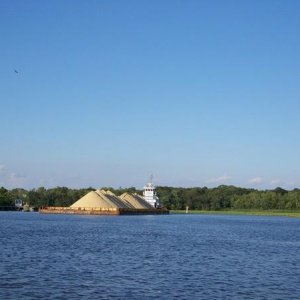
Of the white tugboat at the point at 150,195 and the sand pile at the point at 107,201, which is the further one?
the white tugboat at the point at 150,195

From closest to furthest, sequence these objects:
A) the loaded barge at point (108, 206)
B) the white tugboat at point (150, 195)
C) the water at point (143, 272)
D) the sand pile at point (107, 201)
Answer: the water at point (143, 272) → the loaded barge at point (108, 206) → the sand pile at point (107, 201) → the white tugboat at point (150, 195)

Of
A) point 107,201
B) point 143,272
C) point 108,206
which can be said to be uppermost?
point 107,201

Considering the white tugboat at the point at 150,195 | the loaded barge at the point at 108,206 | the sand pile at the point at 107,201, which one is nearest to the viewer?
the loaded barge at the point at 108,206

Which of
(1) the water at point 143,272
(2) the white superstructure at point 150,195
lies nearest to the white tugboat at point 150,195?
(2) the white superstructure at point 150,195

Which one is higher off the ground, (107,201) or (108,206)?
(107,201)

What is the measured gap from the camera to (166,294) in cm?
2517

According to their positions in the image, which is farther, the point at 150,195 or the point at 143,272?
the point at 150,195

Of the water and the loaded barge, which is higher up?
the loaded barge

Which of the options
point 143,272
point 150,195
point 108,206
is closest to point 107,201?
point 108,206

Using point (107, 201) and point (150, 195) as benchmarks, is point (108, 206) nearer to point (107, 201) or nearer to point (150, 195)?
point (107, 201)

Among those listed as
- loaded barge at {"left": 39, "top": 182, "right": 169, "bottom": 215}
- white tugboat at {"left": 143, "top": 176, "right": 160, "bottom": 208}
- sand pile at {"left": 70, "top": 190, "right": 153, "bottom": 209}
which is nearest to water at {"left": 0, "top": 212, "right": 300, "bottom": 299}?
loaded barge at {"left": 39, "top": 182, "right": 169, "bottom": 215}

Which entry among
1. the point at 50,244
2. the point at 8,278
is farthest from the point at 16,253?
the point at 8,278

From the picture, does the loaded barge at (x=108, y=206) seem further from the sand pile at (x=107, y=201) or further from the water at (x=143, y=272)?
the water at (x=143, y=272)

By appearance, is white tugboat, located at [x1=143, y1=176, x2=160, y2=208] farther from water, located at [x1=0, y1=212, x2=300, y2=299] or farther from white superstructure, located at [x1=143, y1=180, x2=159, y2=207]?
water, located at [x1=0, y1=212, x2=300, y2=299]
